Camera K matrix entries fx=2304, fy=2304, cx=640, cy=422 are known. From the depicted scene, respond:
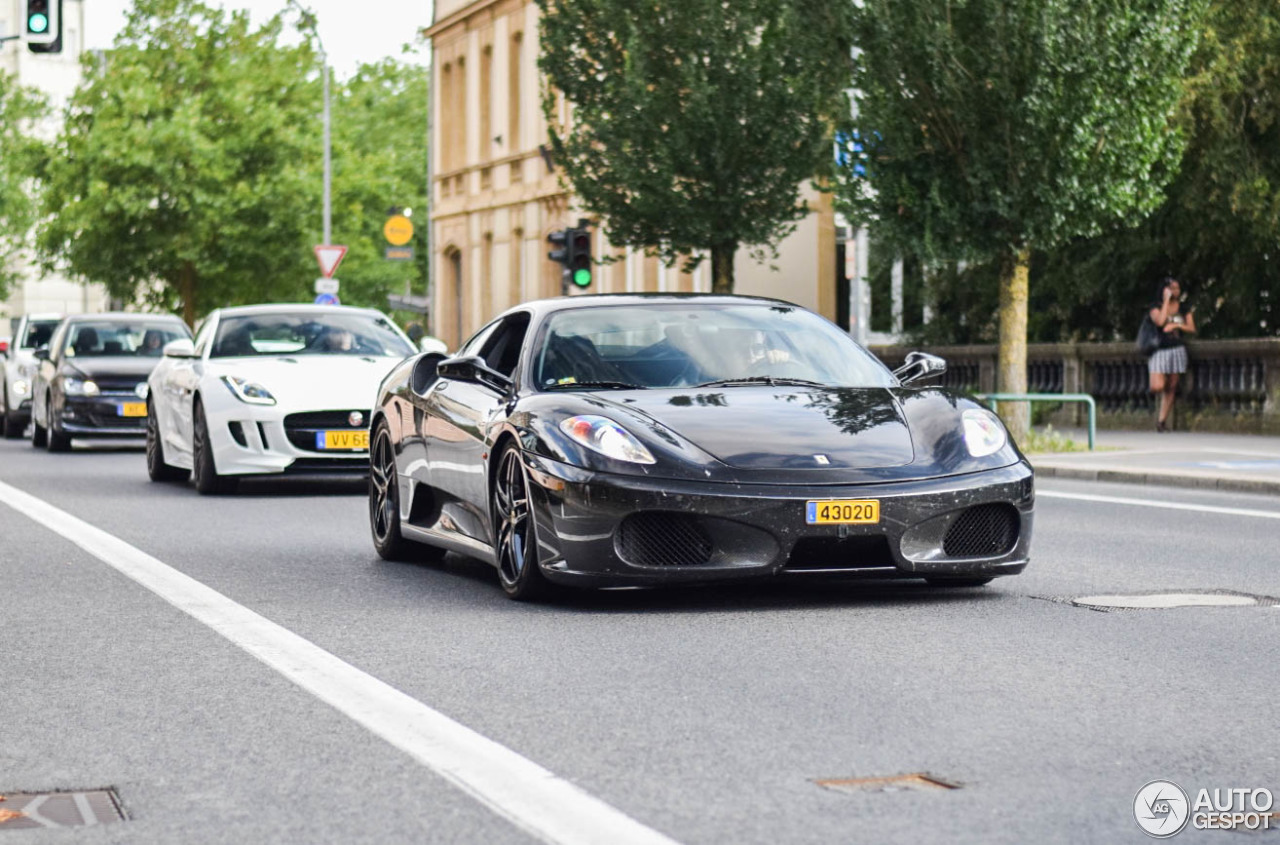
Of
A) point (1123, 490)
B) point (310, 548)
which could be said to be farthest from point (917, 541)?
point (1123, 490)

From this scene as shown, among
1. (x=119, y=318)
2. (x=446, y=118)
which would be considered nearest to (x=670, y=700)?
(x=119, y=318)

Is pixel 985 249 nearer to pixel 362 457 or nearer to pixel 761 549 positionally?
pixel 362 457

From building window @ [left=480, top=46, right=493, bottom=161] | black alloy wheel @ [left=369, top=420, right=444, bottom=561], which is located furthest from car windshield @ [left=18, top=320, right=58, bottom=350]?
building window @ [left=480, top=46, right=493, bottom=161]

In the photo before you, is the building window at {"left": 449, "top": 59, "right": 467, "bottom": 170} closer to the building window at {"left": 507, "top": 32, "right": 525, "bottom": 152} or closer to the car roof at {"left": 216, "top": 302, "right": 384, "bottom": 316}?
the building window at {"left": 507, "top": 32, "right": 525, "bottom": 152}

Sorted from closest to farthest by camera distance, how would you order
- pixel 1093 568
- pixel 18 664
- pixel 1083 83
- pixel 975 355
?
pixel 18 664 < pixel 1093 568 < pixel 1083 83 < pixel 975 355

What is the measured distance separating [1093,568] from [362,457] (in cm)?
707

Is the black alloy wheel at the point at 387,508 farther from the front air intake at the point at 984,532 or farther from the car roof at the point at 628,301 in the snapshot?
the front air intake at the point at 984,532

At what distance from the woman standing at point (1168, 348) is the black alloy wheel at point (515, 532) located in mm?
18550

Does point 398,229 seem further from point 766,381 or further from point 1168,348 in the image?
point 766,381

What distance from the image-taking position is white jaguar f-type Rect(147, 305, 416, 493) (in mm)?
16625

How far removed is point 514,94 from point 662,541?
150ft

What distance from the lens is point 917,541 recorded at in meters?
8.96

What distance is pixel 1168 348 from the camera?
27.2m

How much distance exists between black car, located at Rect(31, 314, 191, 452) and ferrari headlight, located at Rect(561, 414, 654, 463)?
15581 mm
